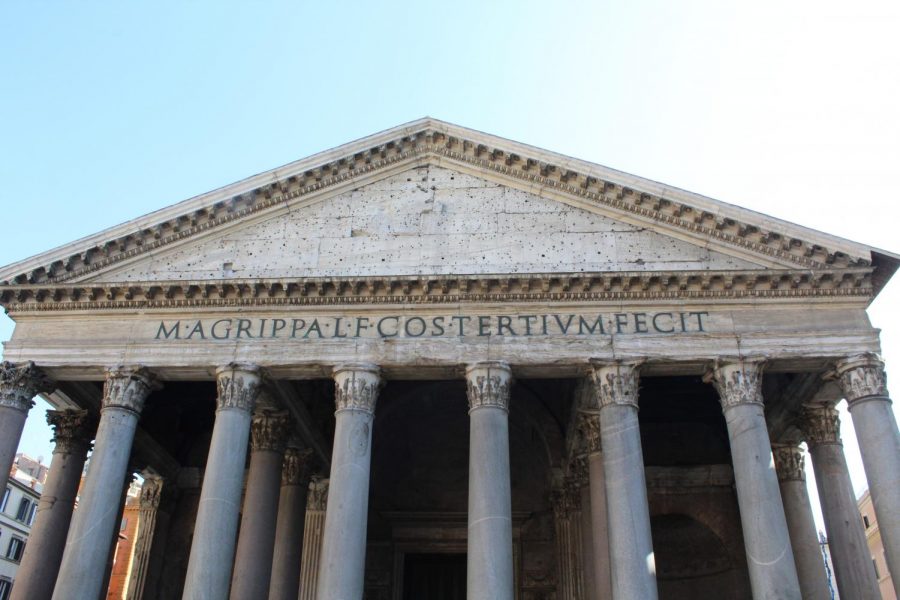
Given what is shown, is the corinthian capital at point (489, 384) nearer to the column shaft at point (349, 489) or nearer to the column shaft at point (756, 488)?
the column shaft at point (349, 489)

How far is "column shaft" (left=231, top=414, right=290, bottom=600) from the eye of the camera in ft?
40.8

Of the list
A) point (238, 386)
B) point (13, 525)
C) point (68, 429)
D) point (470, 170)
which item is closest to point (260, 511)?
point (238, 386)

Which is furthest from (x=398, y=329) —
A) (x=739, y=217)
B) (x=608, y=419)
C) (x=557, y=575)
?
(x=557, y=575)

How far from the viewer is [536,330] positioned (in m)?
12.2

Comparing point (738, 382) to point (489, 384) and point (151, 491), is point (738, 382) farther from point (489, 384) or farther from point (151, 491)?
point (151, 491)

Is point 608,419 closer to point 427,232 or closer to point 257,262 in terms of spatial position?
point 427,232

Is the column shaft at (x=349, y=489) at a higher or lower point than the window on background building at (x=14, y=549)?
lower

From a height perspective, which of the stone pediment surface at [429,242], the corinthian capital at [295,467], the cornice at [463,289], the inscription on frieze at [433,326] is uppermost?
the stone pediment surface at [429,242]

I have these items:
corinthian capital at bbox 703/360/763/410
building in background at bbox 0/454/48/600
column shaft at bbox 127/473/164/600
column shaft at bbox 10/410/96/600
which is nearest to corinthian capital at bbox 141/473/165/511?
column shaft at bbox 127/473/164/600

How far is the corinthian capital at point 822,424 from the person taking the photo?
43.1ft

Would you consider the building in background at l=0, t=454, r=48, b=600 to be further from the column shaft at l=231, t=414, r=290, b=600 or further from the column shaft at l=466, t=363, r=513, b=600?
the column shaft at l=466, t=363, r=513, b=600

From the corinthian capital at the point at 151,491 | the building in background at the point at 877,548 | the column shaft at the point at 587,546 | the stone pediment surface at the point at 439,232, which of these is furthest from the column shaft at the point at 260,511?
the building in background at the point at 877,548

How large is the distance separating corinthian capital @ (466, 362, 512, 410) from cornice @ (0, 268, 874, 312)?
1101 millimetres

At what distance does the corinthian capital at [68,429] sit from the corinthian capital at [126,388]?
2365 millimetres
